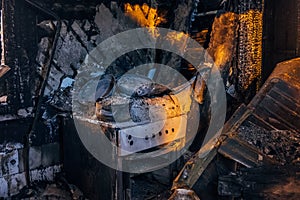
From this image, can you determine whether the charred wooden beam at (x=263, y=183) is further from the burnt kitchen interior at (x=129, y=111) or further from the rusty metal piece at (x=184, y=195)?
the rusty metal piece at (x=184, y=195)

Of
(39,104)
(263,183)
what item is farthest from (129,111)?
(263,183)

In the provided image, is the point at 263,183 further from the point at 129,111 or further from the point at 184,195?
the point at 129,111

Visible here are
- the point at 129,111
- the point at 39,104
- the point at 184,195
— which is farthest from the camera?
the point at 39,104

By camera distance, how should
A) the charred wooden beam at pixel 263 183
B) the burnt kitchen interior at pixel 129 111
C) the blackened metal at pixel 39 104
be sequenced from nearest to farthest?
the charred wooden beam at pixel 263 183 → the burnt kitchen interior at pixel 129 111 → the blackened metal at pixel 39 104

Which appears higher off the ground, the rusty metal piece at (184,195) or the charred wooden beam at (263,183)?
the charred wooden beam at (263,183)

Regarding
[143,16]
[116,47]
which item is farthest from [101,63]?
[143,16]

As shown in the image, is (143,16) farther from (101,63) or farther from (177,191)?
(177,191)

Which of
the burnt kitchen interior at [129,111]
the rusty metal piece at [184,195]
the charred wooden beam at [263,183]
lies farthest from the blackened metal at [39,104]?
the charred wooden beam at [263,183]

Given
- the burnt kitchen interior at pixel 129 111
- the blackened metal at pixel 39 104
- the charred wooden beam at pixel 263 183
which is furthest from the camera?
the blackened metal at pixel 39 104
